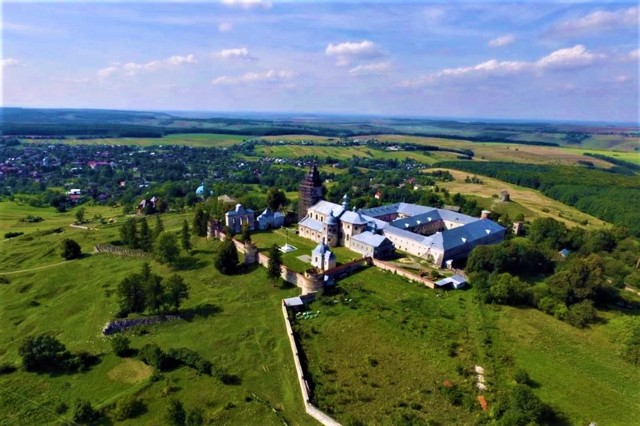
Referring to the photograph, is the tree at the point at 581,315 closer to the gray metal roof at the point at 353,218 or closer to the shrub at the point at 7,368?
the gray metal roof at the point at 353,218

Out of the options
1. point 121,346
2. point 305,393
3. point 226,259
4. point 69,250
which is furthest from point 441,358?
point 69,250

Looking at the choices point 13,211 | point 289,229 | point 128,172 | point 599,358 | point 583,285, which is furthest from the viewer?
point 128,172

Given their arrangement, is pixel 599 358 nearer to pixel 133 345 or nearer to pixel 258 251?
pixel 258 251

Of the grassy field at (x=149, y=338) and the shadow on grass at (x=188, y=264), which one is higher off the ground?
the shadow on grass at (x=188, y=264)

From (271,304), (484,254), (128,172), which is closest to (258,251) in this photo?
(271,304)

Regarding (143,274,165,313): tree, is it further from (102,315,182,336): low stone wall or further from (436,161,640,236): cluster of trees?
(436,161,640,236): cluster of trees

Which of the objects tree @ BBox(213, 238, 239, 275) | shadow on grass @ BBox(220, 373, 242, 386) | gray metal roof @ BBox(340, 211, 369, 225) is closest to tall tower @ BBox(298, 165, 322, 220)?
gray metal roof @ BBox(340, 211, 369, 225)

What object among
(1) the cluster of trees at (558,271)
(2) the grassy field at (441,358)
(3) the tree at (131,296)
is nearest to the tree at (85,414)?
(3) the tree at (131,296)
